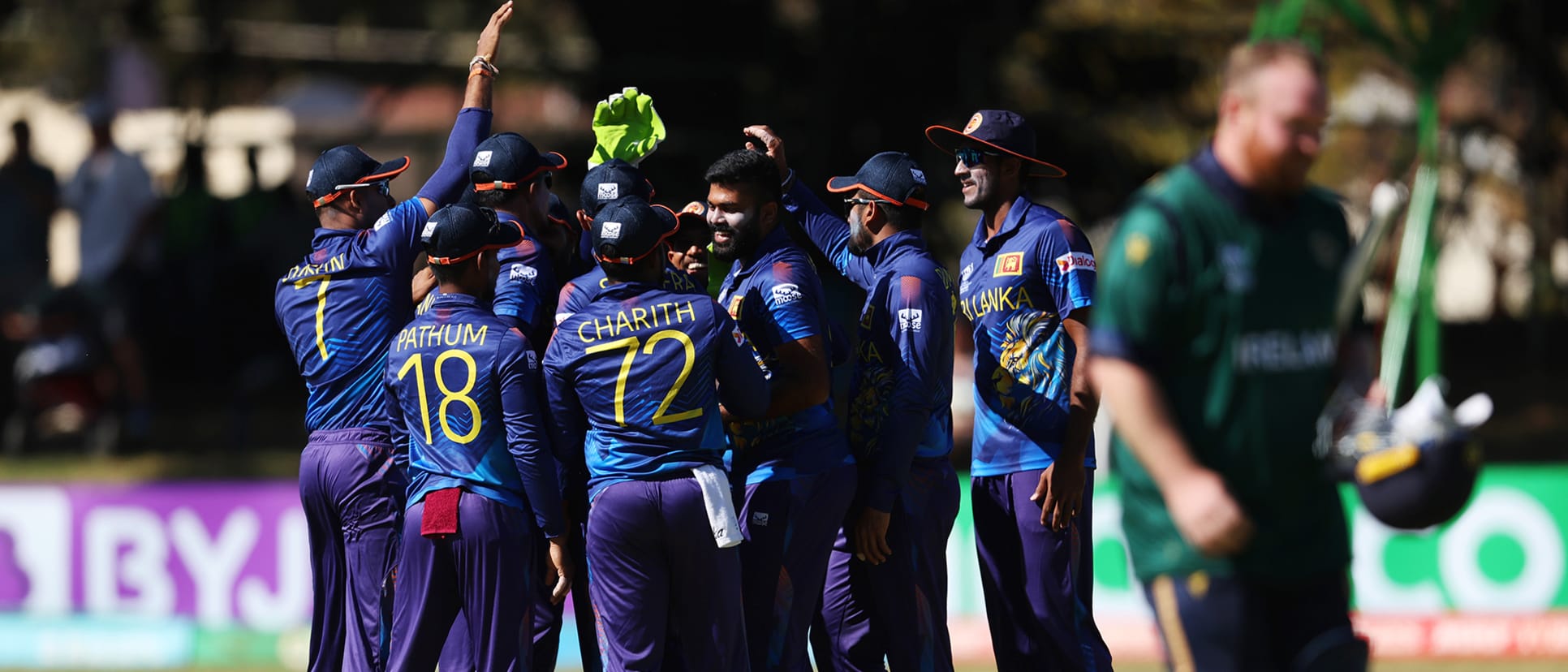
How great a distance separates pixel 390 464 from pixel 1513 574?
826 cm

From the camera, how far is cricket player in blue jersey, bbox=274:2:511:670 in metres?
7.13

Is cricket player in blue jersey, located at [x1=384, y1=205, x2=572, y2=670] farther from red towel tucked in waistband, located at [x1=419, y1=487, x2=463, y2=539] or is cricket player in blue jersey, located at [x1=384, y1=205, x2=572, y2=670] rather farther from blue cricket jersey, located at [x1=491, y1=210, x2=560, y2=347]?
blue cricket jersey, located at [x1=491, y1=210, x2=560, y2=347]

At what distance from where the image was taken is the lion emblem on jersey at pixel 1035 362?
7238 millimetres

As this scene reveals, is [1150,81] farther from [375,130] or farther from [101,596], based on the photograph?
[101,596]

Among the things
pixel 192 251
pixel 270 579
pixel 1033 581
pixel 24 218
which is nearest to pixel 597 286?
pixel 1033 581

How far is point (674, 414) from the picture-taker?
6375 millimetres

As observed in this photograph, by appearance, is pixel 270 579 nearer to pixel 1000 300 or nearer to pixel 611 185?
pixel 611 185

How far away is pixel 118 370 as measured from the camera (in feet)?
49.8

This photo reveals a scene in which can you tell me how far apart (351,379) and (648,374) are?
1547mm

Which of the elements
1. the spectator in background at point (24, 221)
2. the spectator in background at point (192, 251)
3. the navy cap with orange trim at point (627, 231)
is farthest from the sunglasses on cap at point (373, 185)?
the spectator in background at point (192, 251)

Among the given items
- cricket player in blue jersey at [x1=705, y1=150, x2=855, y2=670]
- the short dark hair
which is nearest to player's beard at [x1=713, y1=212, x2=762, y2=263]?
cricket player in blue jersey at [x1=705, y1=150, x2=855, y2=670]

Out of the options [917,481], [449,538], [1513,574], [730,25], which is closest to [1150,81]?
[730,25]

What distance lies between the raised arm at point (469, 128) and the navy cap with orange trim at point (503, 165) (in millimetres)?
158

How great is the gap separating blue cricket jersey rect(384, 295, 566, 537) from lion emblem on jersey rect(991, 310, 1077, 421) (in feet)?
6.30
